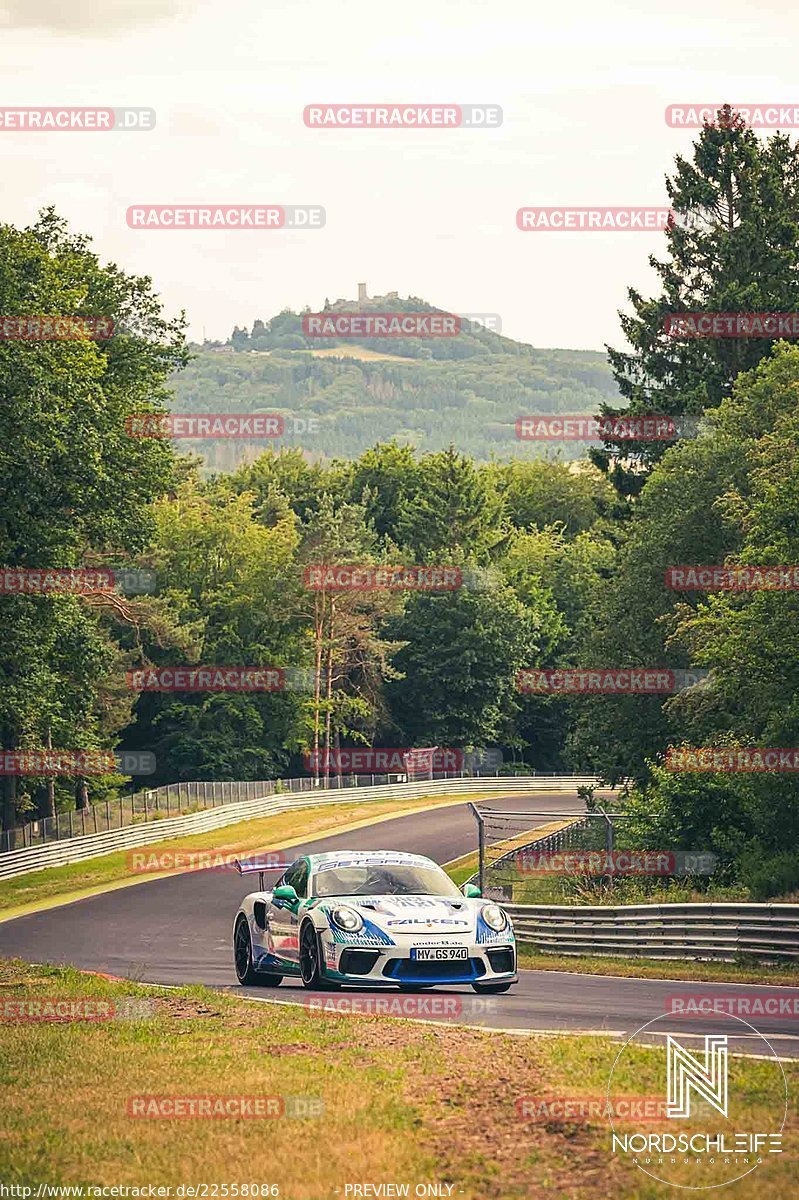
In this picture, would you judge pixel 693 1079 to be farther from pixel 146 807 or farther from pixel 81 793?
pixel 81 793

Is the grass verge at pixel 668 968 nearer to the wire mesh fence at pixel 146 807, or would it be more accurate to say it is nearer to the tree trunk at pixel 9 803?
the wire mesh fence at pixel 146 807

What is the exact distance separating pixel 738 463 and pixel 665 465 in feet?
12.1

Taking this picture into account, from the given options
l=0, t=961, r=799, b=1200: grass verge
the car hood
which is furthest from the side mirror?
l=0, t=961, r=799, b=1200: grass verge

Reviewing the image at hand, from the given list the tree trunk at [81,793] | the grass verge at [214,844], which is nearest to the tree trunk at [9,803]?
the grass verge at [214,844]

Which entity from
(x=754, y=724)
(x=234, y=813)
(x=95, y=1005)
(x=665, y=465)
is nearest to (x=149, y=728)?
(x=234, y=813)

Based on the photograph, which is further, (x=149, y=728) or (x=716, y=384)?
(x=149, y=728)

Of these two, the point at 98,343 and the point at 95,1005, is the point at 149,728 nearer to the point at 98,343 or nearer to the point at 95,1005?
the point at 98,343

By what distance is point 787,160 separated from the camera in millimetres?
67125

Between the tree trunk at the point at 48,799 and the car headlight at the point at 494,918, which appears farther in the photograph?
the tree trunk at the point at 48,799

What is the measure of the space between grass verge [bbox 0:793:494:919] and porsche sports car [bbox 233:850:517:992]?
1090 inches

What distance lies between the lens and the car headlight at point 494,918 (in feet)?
53.8

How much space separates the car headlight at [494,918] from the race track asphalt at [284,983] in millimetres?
786

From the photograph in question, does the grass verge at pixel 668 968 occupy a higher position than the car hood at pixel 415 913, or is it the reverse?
the car hood at pixel 415 913

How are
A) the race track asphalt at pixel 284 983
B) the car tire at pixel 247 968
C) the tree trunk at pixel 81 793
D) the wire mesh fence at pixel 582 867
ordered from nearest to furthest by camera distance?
1. the race track asphalt at pixel 284 983
2. the car tire at pixel 247 968
3. the wire mesh fence at pixel 582 867
4. the tree trunk at pixel 81 793
